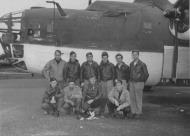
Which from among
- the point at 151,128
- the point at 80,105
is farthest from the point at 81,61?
the point at 151,128

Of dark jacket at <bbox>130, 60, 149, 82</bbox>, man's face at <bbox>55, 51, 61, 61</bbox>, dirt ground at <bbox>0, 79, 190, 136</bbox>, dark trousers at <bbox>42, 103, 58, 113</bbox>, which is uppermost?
man's face at <bbox>55, 51, 61, 61</bbox>

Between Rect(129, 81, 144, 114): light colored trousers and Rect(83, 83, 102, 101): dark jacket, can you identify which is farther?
Rect(129, 81, 144, 114): light colored trousers

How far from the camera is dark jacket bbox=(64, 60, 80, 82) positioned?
1002 centimetres

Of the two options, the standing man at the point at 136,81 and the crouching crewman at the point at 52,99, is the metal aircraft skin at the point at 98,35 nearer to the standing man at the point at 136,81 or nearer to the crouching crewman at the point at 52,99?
the standing man at the point at 136,81

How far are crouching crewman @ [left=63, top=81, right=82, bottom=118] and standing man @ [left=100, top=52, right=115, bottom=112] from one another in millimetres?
634

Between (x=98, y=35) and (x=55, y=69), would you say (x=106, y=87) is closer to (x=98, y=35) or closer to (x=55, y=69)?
(x=55, y=69)

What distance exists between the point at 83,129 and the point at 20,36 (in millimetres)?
4211

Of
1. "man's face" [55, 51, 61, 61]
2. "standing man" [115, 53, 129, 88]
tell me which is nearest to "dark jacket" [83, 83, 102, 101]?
"standing man" [115, 53, 129, 88]

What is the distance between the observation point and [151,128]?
28.2ft

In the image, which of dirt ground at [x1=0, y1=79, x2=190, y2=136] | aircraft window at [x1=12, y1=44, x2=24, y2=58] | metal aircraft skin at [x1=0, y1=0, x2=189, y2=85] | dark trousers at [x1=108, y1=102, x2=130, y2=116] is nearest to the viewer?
dirt ground at [x1=0, y1=79, x2=190, y2=136]

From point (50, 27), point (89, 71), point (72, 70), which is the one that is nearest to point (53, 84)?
point (72, 70)

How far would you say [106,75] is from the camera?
9.99 metres

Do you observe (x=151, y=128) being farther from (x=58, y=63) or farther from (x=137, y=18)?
(x=137, y=18)

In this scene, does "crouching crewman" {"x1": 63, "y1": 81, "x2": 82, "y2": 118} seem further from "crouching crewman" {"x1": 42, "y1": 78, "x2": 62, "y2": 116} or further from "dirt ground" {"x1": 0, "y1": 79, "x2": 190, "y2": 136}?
"dirt ground" {"x1": 0, "y1": 79, "x2": 190, "y2": 136}
